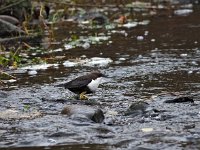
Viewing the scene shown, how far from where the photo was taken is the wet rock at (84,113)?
6.96 meters

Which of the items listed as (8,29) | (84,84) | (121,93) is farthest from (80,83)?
(8,29)

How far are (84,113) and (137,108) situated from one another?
30.5 inches

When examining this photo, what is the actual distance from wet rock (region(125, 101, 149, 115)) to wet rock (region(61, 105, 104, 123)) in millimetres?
472

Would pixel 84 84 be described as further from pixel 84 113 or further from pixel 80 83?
pixel 84 113

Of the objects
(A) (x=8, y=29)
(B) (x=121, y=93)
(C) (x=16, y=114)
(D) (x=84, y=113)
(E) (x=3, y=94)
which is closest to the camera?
(D) (x=84, y=113)

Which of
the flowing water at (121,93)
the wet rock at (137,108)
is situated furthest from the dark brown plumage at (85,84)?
the wet rock at (137,108)

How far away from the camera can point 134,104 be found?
7.57 meters

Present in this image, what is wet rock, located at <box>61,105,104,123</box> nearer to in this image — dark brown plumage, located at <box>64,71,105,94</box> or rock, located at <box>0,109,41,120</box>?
rock, located at <box>0,109,41,120</box>

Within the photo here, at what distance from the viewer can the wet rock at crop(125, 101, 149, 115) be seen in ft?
24.1

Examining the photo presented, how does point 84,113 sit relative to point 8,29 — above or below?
below

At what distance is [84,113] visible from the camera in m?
7.09

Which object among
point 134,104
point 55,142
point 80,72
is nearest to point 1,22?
point 80,72

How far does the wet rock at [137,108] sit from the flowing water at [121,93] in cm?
10

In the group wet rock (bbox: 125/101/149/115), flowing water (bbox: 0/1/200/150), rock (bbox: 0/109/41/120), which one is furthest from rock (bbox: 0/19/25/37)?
wet rock (bbox: 125/101/149/115)
